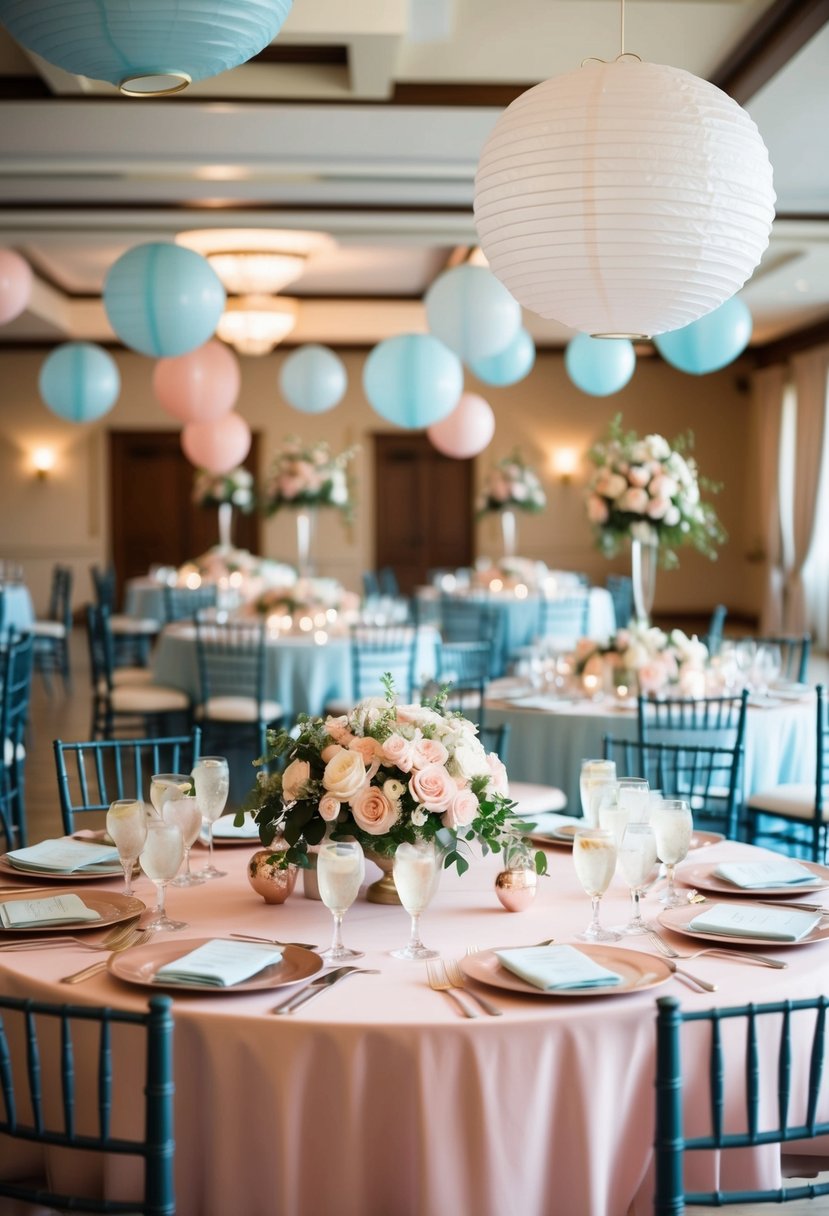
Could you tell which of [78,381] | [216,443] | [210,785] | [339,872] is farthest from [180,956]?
[216,443]

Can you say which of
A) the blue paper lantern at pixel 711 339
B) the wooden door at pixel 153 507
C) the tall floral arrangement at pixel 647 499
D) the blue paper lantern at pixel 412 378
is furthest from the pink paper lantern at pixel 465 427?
the wooden door at pixel 153 507

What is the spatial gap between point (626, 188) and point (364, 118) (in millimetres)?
4832

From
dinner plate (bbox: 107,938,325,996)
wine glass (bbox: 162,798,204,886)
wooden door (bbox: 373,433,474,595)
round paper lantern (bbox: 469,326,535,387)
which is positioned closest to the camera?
dinner plate (bbox: 107,938,325,996)

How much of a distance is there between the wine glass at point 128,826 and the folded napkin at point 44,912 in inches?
5.1

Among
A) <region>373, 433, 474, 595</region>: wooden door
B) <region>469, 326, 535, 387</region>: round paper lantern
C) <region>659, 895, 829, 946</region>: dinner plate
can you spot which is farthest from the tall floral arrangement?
<region>373, 433, 474, 595</region>: wooden door

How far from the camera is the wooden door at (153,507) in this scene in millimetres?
17047

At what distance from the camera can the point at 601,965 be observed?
2.21 meters

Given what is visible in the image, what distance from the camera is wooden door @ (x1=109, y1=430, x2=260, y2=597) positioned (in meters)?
17.0

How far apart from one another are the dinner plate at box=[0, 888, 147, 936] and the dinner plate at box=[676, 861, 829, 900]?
110 centimetres

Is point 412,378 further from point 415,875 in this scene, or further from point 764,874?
point 415,875

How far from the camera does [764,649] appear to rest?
5613 millimetres

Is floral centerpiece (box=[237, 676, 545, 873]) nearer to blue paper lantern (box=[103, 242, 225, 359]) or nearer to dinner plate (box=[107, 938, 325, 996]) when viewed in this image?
dinner plate (box=[107, 938, 325, 996])

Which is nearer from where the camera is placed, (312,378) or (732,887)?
(732,887)

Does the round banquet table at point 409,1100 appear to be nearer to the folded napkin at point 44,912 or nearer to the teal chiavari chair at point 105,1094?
the teal chiavari chair at point 105,1094
